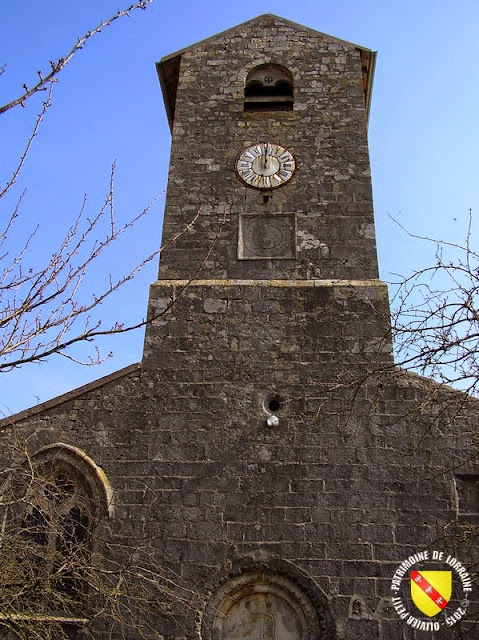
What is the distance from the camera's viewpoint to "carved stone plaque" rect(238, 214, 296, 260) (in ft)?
30.4

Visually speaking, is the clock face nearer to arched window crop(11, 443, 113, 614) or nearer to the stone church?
the stone church

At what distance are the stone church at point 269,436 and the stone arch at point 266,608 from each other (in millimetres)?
14

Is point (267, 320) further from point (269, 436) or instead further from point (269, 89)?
point (269, 89)

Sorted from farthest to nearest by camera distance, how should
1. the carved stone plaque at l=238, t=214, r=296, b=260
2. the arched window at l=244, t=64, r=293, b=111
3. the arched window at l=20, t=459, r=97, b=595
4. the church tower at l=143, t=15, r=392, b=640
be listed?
the arched window at l=244, t=64, r=293, b=111 → the carved stone plaque at l=238, t=214, r=296, b=260 → the arched window at l=20, t=459, r=97, b=595 → the church tower at l=143, t=15, r=392, b=640

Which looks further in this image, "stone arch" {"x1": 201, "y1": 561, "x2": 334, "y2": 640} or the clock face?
the clock face

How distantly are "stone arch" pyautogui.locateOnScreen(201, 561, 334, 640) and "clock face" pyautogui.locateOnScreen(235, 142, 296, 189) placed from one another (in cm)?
523

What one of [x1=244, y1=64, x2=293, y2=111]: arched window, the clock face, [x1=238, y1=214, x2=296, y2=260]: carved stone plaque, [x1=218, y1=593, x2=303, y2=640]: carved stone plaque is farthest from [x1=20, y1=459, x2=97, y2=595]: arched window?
[x1=244, y1=64, x2=293, y2=111]: arched window

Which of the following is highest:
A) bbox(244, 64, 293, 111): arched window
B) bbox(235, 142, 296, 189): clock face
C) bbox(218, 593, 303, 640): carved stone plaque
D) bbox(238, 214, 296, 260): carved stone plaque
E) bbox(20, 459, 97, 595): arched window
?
bbox(244, 64, 293, 111): arched window

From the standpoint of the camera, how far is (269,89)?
36.7 feet

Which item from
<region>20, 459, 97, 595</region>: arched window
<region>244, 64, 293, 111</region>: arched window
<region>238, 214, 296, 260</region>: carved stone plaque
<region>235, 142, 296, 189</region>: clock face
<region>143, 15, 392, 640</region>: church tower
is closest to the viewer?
<region>143, 15, 392, 640</region>: church tower

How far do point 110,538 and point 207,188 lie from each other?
499 cm

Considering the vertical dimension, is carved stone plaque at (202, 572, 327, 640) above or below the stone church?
below

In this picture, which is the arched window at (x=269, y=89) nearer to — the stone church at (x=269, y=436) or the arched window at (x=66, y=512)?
the stone church at (x=269, y=436)

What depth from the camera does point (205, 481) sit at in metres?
7.64
